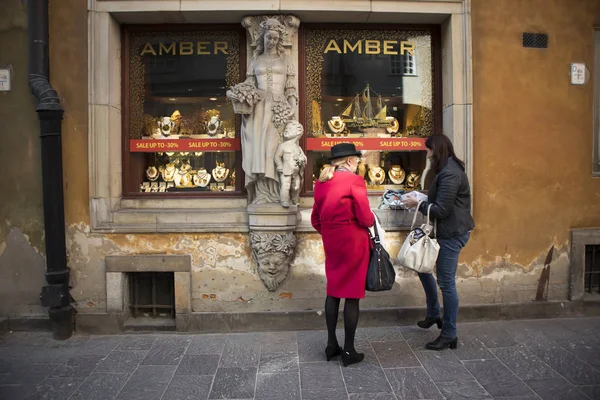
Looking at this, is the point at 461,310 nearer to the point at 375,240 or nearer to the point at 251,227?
the point at 375,240

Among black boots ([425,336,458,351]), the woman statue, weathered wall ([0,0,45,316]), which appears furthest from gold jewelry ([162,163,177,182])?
black boots ([425,336,458,351])

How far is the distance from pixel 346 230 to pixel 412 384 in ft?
4.40

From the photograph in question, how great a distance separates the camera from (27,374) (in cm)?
386

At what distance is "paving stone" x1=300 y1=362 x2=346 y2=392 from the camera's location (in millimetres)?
3578

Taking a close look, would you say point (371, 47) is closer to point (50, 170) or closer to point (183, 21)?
point (183, 21)

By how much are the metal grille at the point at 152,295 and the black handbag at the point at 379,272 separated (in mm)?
2427

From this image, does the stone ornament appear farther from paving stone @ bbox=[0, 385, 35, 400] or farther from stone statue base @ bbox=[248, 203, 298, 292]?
paving stone @ bbox=[0, 385, 35, 400]

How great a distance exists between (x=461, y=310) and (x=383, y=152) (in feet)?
6.71

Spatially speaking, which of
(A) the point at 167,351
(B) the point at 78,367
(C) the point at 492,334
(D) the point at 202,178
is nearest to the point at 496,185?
(C) the point at 492,334

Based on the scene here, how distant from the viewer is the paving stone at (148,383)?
137 inches

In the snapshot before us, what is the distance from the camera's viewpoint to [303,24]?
5.27 meters

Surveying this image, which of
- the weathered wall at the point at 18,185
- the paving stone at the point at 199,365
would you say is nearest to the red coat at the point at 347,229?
the paving stone at the point at 199,365

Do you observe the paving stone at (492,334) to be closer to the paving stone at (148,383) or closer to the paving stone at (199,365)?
the paving stone at (199,365)

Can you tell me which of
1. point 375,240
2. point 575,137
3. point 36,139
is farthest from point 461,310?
point 36,139
